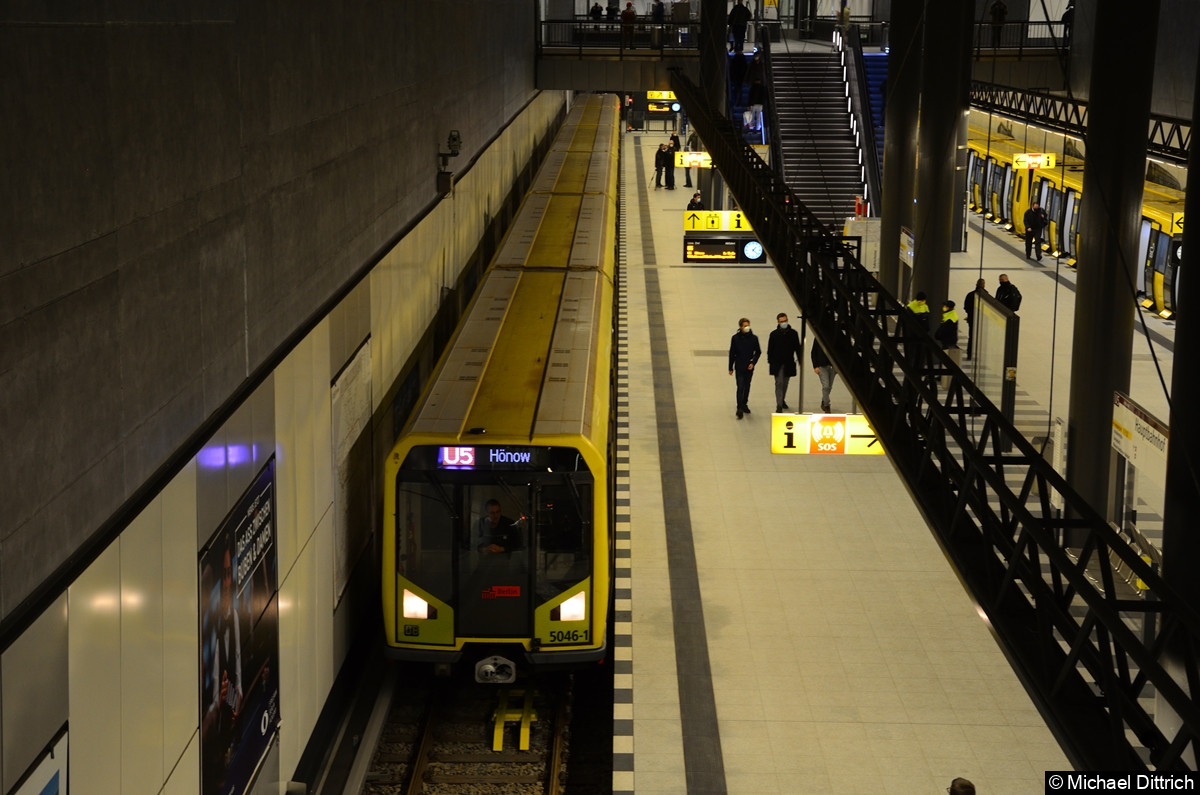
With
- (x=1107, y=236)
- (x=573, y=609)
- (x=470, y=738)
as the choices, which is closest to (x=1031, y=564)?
(x=573, y=609)

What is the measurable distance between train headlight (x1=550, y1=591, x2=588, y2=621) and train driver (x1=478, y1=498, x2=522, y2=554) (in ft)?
2.07

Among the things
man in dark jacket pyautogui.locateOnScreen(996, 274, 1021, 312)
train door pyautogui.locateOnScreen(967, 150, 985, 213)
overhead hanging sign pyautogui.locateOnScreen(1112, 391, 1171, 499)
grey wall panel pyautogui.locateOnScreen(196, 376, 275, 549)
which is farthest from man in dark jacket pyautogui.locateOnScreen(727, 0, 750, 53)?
grey wall panel pyautogui.locateOnScreen(196, 376, 275, 549)

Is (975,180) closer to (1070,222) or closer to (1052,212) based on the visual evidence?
(1052,212)

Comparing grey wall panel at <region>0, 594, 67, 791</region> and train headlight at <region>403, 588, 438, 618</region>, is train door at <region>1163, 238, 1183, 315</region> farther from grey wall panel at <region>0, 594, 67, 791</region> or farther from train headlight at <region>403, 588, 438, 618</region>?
grey wall panel at <region>0, 594, 67, 791</region>

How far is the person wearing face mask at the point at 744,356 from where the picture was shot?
21469 millimetres

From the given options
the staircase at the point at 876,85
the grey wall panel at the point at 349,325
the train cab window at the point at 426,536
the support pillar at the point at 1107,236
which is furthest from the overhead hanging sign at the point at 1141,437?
the staircase at the point at 876,85

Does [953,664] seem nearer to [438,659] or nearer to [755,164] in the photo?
[438,659]

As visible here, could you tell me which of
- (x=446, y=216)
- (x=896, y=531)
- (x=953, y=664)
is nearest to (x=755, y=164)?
(x=446, y=216)

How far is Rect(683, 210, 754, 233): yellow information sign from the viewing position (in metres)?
28.0

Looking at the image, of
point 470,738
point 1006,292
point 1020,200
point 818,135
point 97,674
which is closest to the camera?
point 97,674

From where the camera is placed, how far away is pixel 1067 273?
34781mm

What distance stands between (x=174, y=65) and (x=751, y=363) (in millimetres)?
15482

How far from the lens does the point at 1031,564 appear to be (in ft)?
23.5

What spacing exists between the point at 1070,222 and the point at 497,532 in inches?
1054
